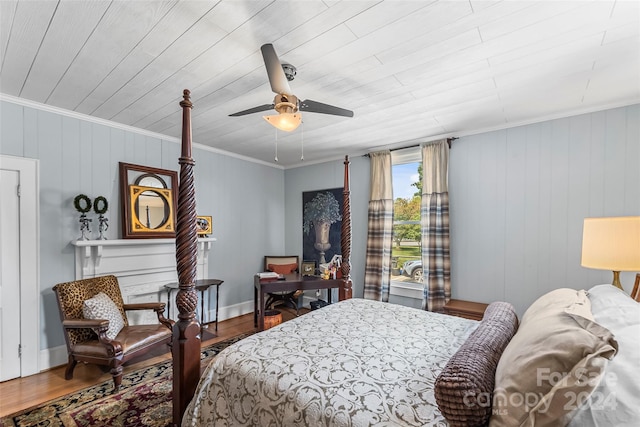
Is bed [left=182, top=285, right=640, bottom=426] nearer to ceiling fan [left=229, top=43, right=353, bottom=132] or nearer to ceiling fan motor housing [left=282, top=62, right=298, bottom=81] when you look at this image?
ceiling fan [left=229, top=43, right=353, bottom=132]

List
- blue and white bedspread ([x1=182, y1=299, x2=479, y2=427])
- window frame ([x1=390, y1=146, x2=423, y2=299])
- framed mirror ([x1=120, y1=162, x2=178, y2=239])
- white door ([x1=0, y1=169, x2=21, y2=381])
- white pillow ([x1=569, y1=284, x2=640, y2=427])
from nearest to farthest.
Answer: white pillow ([x1=569, y1=284, x2=640, y2=427]) → blue and white bedspread ([x1=182, y1=299, x2=479, y2=427]) → white door ([x1=0, y1=169, x2=21, y2=381]) → framed mirror ([x1=120, y1=162, x2=178, y2=239]) → window frame ([x1=390, y1=146, x2=423, y2=299])

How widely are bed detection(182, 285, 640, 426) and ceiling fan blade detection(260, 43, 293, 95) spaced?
150 centimetres

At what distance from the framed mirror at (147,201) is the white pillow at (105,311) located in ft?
2.47

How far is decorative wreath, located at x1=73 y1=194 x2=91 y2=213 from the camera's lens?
279 cm

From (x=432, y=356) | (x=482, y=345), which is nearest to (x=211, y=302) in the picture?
(x=432, y=356)

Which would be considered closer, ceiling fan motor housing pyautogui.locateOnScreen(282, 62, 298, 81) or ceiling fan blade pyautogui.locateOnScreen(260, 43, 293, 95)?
ceiling fan blade pyautogui.locateOnScreen(260, 43, 293, 95)

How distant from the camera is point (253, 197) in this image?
182 inches

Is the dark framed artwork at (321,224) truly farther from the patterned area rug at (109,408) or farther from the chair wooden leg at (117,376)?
the chair wooden leg at (117,376)

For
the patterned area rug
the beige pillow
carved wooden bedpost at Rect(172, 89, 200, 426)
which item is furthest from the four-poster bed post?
the beige pillow

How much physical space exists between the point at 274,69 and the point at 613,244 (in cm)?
246

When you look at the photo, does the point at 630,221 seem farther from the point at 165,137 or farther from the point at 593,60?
the point at 165,137

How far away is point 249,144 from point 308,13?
2.54m

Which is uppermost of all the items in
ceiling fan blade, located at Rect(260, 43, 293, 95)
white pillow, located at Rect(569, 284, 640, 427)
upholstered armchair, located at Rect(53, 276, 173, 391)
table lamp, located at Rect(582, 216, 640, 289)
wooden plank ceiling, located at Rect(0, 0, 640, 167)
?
wooden plank ceiling, located at Rect(0, 0, 640, 167)

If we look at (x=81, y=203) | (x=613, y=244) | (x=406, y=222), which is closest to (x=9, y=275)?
(x=81, y=203)
